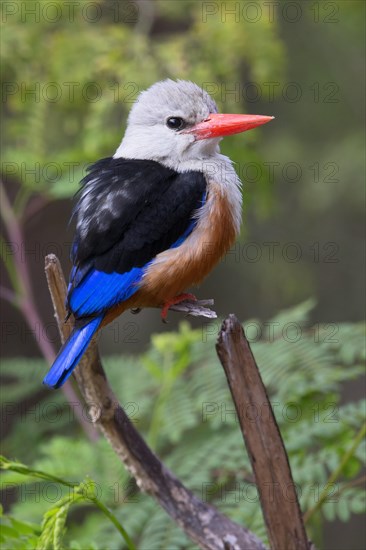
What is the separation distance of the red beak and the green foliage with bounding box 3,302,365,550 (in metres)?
0.68

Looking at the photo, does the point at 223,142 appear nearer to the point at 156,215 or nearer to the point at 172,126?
the point at 172,126

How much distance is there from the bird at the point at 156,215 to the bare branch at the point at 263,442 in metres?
0.41

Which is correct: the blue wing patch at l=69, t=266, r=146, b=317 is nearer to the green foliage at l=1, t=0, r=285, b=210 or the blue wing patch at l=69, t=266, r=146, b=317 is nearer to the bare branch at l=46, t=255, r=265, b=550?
the bare branch at l=46, t=255, r=265, b=550

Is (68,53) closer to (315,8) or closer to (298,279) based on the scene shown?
(315,8)

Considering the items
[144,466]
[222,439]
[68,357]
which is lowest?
[222,439]

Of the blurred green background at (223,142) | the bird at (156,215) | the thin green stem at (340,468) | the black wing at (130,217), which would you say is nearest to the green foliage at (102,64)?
the blurred green background at (223,142)

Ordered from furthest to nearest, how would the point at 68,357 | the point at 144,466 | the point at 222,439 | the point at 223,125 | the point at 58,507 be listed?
the point at 222,439 < the point at 223,125 < the point at 144,466 < the point at 68,357 < the point at 58,507

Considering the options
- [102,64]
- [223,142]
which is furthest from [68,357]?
[102,64]

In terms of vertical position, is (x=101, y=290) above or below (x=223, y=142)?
below

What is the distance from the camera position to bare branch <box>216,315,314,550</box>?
1.88m

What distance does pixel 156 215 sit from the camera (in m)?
2.37

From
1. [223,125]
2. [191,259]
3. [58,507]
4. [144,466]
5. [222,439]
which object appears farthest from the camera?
[222,439]

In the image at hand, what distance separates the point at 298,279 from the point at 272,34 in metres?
1.60

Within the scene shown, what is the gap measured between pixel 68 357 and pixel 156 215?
0.53 meters
